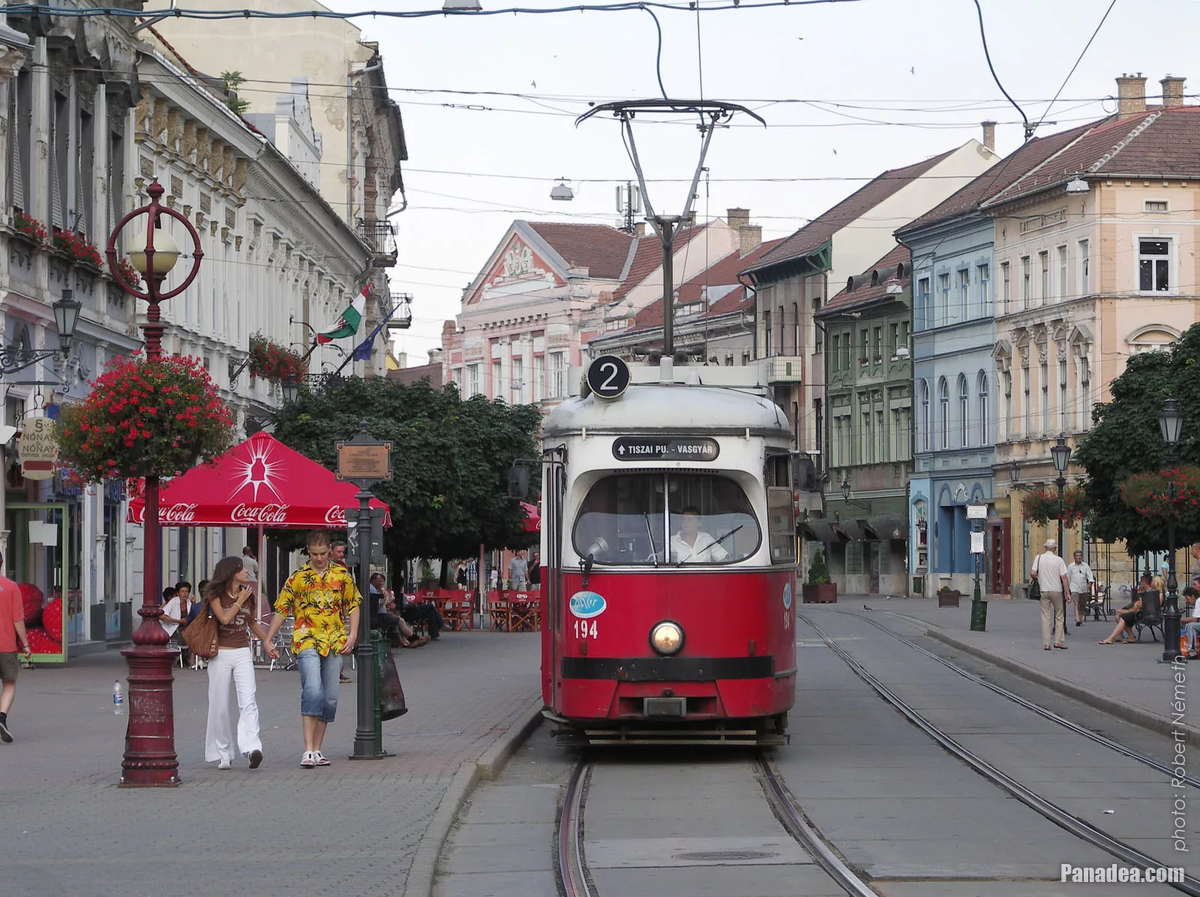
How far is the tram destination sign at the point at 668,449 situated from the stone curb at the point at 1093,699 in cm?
496

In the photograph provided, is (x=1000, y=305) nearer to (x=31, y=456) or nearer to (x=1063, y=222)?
(x=1063, y=222)

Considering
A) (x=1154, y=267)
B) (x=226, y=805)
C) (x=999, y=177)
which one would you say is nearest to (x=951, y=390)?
(x=999, y=177)

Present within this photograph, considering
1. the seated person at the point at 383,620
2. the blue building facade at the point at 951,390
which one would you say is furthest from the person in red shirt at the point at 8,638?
the blue building facade at the point at 951,390

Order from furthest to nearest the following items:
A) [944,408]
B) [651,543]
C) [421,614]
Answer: [944,408]
[421,614]
[651,543]

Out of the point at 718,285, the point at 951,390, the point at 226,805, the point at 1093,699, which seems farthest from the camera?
the point at 718,285

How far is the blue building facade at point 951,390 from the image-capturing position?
228ft

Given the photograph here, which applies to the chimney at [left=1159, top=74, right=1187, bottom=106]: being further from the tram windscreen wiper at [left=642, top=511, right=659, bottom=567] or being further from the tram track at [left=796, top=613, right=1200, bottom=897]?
the tram windscreen wiper at [left=642, top=511, right=659, bottom=567]

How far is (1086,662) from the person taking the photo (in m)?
30.0

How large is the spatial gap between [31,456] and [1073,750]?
1568 centimetres

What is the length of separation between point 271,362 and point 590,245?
201 feet

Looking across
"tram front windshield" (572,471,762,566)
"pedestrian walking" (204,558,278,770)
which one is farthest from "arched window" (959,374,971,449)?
"pedestrian walking" (204,558,278,770)

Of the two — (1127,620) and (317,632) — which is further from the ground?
(317,632)

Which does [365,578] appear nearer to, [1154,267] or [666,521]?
[666,521]

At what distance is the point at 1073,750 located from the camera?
1781 cm
